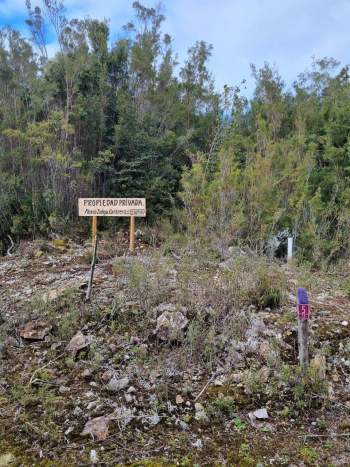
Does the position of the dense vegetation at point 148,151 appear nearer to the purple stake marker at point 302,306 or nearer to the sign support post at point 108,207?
the sign support post at point 108,207

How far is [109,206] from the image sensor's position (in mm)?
5188

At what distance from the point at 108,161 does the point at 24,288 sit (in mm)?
4571

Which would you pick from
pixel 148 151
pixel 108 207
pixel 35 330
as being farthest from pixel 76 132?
pixel 35 330

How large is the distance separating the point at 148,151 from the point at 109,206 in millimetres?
4373

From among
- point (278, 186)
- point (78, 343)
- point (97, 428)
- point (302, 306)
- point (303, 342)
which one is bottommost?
point (97, 428)

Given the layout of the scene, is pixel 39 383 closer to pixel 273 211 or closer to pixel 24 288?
pixel 24 288

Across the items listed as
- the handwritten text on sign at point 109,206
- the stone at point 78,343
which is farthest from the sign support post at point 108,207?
the stone at point 78,343

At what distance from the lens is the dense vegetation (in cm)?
683

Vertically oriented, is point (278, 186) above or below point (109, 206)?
above

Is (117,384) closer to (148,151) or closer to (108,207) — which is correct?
(108,207)

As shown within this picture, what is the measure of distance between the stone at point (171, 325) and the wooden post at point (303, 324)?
996 mm

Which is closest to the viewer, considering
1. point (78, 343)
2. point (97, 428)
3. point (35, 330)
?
point (97, 428)

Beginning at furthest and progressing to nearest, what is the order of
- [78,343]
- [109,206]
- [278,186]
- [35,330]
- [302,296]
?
1. [278,186]
2. [109,206]
3. [35,330]
4. [78,343]
5. [302,296]

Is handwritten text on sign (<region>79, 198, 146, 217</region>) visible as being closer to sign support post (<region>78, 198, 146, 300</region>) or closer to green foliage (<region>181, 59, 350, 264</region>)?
sign support post (<region>78, 198, 146, 300</region>)
